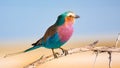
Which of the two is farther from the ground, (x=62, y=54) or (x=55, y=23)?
(x=55, y=23)

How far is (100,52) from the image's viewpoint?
4.48ft

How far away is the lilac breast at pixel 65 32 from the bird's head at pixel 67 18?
0.02m

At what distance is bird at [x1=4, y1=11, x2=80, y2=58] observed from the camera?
1198 millimetres

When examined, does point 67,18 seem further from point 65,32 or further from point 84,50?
point 84,50

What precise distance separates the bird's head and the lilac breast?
0.06 feet

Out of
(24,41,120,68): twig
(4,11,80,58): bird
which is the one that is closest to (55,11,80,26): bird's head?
(4,11,80,58): bird

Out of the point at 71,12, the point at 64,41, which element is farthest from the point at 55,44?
the point at 71,12

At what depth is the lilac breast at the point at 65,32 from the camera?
1.21 meters

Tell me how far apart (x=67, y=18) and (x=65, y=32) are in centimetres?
6

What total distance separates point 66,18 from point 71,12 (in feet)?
0.09

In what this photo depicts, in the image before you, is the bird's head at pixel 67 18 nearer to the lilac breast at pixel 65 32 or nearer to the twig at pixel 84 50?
the lilac breast at pixel 65 32

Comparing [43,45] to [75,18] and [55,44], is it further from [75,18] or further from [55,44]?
[75,18]

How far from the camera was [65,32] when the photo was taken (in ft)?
4.02

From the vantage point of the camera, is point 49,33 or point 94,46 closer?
point 49,33
